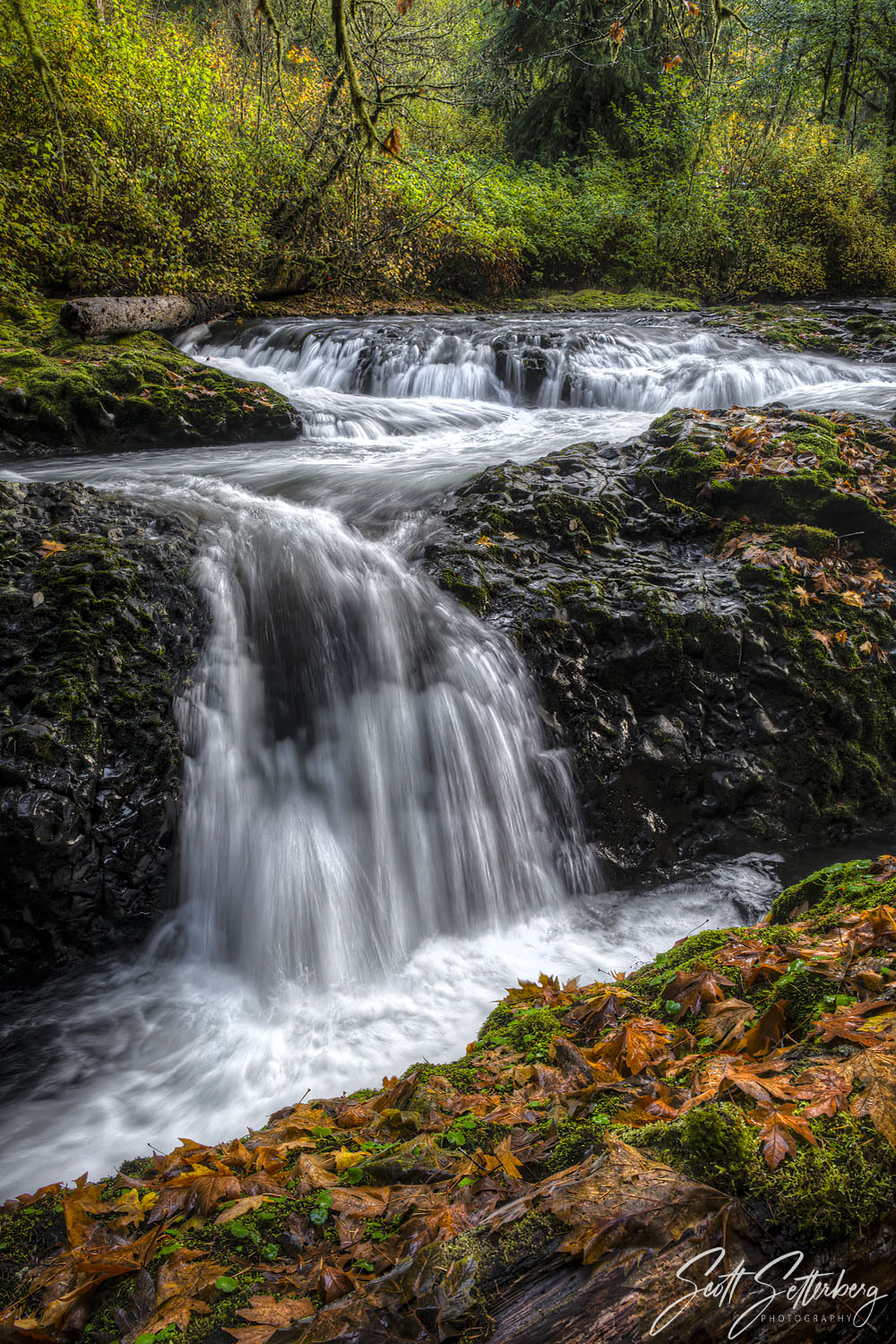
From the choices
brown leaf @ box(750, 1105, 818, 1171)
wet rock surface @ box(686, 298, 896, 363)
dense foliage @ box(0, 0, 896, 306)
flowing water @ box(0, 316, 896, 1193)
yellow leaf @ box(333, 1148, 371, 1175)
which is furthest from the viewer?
wet rock surface @ box(686, 298, 896, 363)

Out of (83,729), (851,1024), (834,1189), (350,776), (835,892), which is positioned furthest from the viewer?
(350,776)

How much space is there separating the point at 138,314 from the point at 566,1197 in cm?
1249

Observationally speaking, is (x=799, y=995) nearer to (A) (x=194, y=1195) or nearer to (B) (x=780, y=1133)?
(B) (x=780, y=1133)

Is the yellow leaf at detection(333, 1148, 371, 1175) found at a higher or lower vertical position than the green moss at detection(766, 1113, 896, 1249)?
lower

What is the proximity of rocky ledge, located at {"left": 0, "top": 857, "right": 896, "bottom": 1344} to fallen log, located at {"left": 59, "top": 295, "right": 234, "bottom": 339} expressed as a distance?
1023cm

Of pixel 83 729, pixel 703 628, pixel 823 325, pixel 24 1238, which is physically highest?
pixel 823 325

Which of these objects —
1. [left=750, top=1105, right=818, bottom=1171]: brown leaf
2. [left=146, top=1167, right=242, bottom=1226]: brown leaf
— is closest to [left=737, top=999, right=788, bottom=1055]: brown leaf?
[left=750, top=1105, right=818, bottom=1171]: brown leaf

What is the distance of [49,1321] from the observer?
162 centimetres

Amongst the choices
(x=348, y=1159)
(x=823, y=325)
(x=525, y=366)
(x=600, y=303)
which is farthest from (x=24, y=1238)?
(x=600, y=303)

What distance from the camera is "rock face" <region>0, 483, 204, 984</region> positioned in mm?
3543

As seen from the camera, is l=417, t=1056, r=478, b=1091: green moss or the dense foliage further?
the dense foliage

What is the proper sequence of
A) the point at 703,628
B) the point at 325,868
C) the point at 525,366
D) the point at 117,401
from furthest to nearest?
the point at 525,366, the point at 117,401, the point at 703,628, the point at 325,868

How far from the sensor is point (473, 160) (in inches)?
765

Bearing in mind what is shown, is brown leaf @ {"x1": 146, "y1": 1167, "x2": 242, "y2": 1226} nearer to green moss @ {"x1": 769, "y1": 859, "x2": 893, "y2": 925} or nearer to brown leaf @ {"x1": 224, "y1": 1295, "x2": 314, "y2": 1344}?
brown leaf @ {"x1": 224, "y1": 1295, "x2": 314, "y2": 1344}
